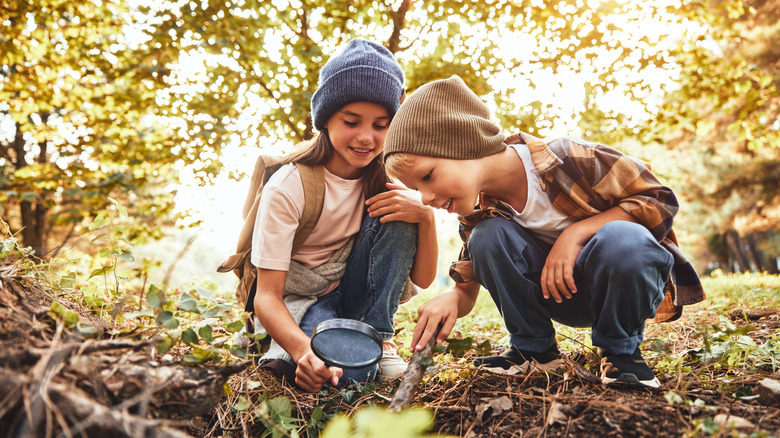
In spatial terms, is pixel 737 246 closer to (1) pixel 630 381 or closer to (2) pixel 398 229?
(2) pixel 398 229

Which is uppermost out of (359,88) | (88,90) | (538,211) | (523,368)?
(88,90)

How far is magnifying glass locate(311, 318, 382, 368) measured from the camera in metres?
1.58

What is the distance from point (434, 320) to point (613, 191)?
0.89 m

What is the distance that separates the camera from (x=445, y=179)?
189cm

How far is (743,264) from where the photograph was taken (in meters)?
17.7

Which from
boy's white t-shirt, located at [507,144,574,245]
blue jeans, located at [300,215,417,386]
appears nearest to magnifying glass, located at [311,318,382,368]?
blue jeans, located at [300,215,417,386]

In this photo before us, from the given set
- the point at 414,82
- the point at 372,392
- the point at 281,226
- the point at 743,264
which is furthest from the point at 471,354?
the point at 743,264

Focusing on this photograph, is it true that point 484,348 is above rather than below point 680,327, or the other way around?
above

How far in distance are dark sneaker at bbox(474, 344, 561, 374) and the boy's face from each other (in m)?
0.66

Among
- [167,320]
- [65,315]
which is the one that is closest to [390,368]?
[167,320]

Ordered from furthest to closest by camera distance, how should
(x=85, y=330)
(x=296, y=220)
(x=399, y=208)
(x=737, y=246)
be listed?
1. (x=737, y=246)
2. (x=399, y=208)
3. (x=296, y=220)
4. (x=85, y=330)

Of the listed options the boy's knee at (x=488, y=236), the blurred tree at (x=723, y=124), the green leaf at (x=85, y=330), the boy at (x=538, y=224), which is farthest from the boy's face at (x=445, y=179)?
the blurred tree at (x=723, y=124)

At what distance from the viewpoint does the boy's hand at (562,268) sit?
1727 millimetres

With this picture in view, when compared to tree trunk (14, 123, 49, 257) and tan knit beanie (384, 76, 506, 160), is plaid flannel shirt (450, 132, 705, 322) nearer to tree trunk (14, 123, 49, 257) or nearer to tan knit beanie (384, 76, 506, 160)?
tan knit beanie (384, 76, 506, 160)
